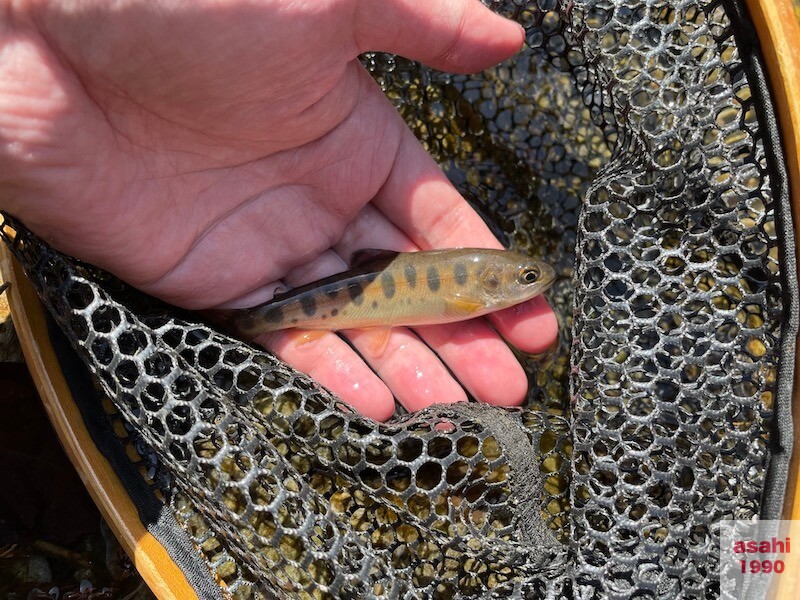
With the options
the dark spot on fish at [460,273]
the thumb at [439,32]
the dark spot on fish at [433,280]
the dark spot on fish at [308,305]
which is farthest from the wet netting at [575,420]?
the dark spot on fish at [433,280]

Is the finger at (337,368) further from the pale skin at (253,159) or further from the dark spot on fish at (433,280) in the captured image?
the dark spot on fish at (433,280)

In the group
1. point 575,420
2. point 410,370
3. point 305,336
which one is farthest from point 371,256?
point 575,420

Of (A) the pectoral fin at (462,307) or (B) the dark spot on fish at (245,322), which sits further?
(A) the pectoral fin at (462,307)

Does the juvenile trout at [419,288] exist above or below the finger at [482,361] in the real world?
above

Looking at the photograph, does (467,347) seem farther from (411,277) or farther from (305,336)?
(305,336)

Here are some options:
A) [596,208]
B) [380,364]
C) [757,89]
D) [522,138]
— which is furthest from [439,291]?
[757,89]

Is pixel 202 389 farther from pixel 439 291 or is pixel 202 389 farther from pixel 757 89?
pixel 757 89

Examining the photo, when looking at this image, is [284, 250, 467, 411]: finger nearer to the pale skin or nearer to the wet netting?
the pale skin
